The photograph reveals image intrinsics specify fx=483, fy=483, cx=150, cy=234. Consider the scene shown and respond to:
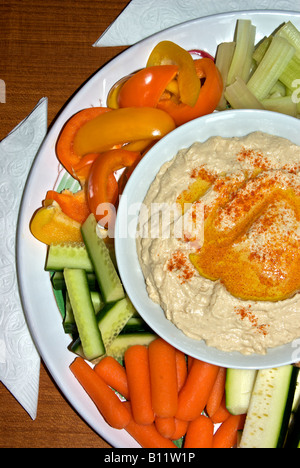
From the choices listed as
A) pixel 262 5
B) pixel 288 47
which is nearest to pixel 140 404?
pixel 288 47

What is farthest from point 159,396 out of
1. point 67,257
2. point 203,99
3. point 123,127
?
point 203,99

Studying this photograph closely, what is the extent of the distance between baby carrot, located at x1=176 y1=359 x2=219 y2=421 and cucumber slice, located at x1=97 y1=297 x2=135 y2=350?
1.49 feet

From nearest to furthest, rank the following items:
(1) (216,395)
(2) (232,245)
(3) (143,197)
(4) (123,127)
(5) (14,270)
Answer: (2) (232,245) → (3) (143,197) → (4) (123,127) → (1) (216,395) → (5) (14,270)

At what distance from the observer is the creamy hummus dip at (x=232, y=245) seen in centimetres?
220

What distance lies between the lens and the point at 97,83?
274 cm

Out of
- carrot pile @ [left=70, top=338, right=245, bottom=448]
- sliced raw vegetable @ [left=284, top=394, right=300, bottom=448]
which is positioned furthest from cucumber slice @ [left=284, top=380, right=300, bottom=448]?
carrot pile @ [left=70, top=338, right=245, bottom=448]

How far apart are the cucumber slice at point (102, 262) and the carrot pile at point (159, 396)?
357mm

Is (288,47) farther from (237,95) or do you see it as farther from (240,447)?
(240,447)

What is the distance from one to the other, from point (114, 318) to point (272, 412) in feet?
3.14

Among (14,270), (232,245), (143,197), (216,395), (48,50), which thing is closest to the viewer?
(232,245)

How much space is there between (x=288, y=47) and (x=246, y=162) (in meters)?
0.82

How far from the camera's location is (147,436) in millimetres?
2586

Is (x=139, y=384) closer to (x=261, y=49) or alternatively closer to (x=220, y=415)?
(x=220, y=415)

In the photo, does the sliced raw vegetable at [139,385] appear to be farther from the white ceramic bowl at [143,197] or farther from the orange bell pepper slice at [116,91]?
the orange bell pepper slice at [116,91]
